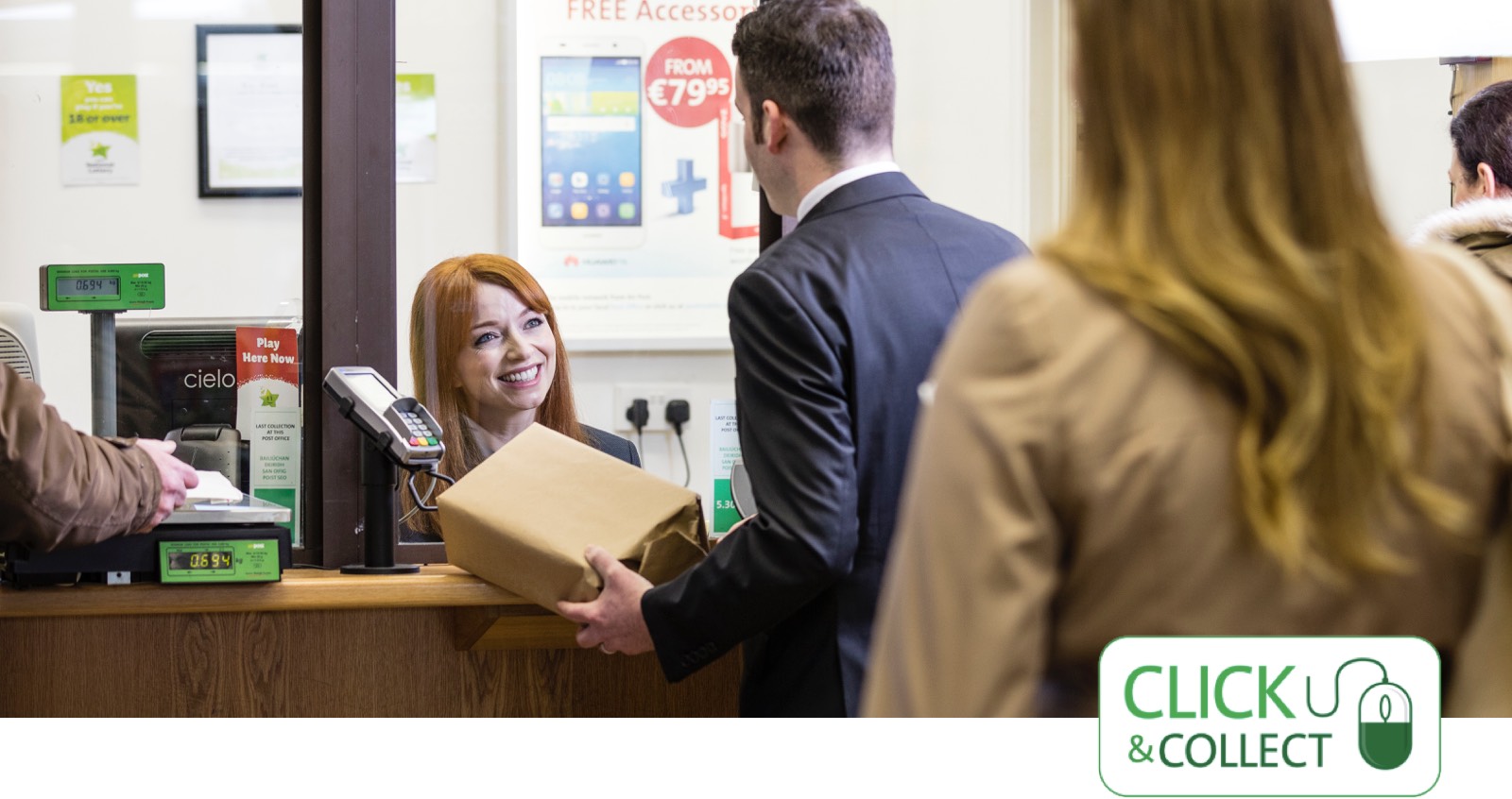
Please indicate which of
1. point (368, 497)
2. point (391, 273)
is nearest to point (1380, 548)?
point (368, 497)

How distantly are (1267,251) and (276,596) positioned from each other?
1597mm

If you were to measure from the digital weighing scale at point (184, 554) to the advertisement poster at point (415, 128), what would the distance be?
595 mm

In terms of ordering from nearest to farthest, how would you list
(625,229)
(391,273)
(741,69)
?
(741,69) < (391,273) < (625,229)

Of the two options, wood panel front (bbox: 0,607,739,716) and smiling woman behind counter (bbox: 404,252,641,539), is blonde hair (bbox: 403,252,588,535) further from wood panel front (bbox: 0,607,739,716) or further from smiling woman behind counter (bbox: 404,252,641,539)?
wood panel front (bbox: 0,607,739,716)

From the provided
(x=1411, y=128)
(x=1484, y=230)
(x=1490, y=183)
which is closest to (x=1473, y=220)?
(x=1484, y=230)

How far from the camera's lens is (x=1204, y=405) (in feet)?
2.57

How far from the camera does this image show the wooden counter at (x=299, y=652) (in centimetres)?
201

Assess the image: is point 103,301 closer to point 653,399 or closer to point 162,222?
point 162,222

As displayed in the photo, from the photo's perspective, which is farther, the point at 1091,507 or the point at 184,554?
the point at 184,554

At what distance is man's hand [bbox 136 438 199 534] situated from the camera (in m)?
1.86

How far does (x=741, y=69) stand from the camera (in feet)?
5.71

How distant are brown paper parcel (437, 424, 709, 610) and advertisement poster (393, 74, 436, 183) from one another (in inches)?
22.7

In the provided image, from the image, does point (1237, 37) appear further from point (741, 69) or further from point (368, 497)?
point (368, 497)

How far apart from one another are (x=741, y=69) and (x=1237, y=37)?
3.24 ft
